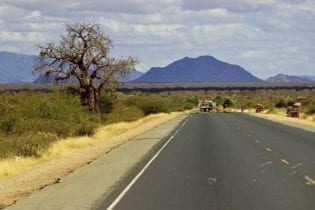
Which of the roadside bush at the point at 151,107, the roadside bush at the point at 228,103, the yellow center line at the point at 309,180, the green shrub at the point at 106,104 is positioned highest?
the yellow center line at the point at 309,180

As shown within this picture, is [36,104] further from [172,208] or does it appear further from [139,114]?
[139,114]

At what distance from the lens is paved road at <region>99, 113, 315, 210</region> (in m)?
13.1

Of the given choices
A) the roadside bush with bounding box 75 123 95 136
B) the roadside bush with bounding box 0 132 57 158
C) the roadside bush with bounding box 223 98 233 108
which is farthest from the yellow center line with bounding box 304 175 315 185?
the roadside bush with bounding box 223 98 233 108

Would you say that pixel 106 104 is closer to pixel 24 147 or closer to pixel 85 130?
pixel 85 130

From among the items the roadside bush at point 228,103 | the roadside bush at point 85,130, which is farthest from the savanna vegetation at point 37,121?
the roadside bush at point 228,103

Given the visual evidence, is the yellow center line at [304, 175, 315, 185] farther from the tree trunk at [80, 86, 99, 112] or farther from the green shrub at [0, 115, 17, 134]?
the tree trunk at [80, 86, 99, 112]

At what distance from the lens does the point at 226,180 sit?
16953 mm

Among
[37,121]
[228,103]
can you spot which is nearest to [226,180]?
[37,121]

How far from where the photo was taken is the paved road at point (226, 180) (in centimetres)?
1309

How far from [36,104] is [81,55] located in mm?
15640

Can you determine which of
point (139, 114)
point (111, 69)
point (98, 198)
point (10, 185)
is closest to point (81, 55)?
point (111, 69)

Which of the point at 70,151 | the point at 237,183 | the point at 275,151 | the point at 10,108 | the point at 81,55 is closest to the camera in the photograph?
the point at 237,183

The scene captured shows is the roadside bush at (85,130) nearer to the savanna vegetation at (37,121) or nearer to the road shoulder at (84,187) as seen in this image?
the savanna vegetation at (37,121)

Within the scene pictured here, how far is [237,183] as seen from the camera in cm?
1628
